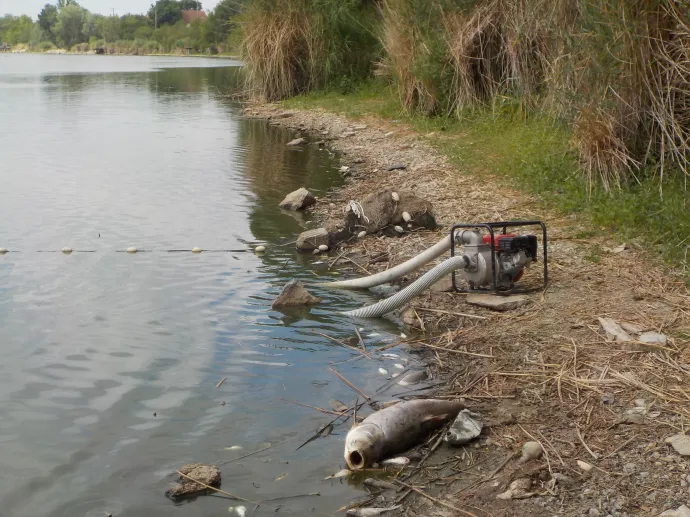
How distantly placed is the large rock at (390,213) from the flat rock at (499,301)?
240 centimetres

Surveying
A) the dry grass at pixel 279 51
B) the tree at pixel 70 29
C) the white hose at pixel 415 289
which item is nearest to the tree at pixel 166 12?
the tree at pixel 70 29

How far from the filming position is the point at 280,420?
5449 mm

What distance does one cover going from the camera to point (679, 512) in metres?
3.88

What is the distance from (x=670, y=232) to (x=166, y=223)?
6281 millimetres

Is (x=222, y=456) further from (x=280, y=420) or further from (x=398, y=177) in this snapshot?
(x=398, y=177)

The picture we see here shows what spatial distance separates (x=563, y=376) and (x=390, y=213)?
4.21 m

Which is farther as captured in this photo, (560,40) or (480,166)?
(480,166)

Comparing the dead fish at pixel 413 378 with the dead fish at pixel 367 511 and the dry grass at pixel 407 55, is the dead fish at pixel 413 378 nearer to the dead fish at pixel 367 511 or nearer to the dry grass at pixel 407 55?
the dead fish at pixel 367 511

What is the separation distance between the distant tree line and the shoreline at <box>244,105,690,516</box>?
7516 cm

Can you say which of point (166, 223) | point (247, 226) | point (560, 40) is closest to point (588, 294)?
point (560, 40)

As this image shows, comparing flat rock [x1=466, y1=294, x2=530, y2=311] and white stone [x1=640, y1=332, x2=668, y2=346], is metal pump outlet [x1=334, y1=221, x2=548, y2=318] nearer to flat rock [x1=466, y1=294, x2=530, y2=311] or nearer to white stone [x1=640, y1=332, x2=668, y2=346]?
flat rock [x1=466, y1=294, x2=530, y2=311]

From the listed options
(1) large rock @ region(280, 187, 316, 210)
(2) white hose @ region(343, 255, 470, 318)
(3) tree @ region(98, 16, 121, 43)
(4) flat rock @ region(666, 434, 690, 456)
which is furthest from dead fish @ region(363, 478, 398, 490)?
(3) tree @ region(98, 16, 121, 43)

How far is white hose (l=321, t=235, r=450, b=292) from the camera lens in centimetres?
736

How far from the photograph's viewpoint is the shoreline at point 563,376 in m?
4.30
